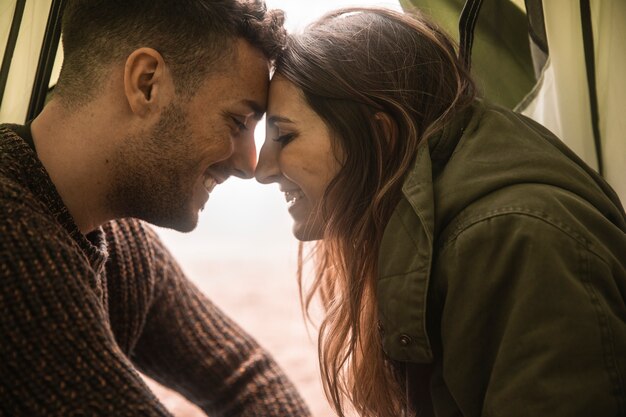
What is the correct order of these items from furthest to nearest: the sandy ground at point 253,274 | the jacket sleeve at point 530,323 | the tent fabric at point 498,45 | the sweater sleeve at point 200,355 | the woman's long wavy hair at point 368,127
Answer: the sandy ground at point 253,274 → the sweater sleeve at point 200,355 → the tent fabric at point 498,45 → the woman's long wavy hair at point 368,127 → the jacket sleeve at point 530,323

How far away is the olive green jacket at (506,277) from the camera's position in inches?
38.6

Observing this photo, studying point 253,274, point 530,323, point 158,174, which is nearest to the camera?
point 530,323

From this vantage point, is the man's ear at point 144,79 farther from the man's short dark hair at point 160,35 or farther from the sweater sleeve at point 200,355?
the sweater sleeve at point 200,355

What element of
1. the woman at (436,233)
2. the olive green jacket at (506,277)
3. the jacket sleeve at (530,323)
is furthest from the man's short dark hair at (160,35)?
the jacket sleeve at (530,323)

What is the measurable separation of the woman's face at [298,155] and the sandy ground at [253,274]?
669 millimetres

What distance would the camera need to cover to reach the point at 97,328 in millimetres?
1113

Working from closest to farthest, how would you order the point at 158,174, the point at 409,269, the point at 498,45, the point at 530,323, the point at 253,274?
the point at 530,323 < the point at 409,269 < the point at 158,174 < the point at 498,45 < the point at 253,274

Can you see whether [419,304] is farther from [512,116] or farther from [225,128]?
[225,128]

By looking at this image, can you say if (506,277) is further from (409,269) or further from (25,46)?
(25,46)

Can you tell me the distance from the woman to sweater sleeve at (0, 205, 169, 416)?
41 cm

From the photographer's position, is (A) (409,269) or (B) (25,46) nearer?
(A) (409,269)

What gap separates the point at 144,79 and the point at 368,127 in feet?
1.44

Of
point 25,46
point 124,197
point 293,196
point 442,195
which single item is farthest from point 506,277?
point 25,46

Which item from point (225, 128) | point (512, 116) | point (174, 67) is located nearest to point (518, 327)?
point (512, 116)
